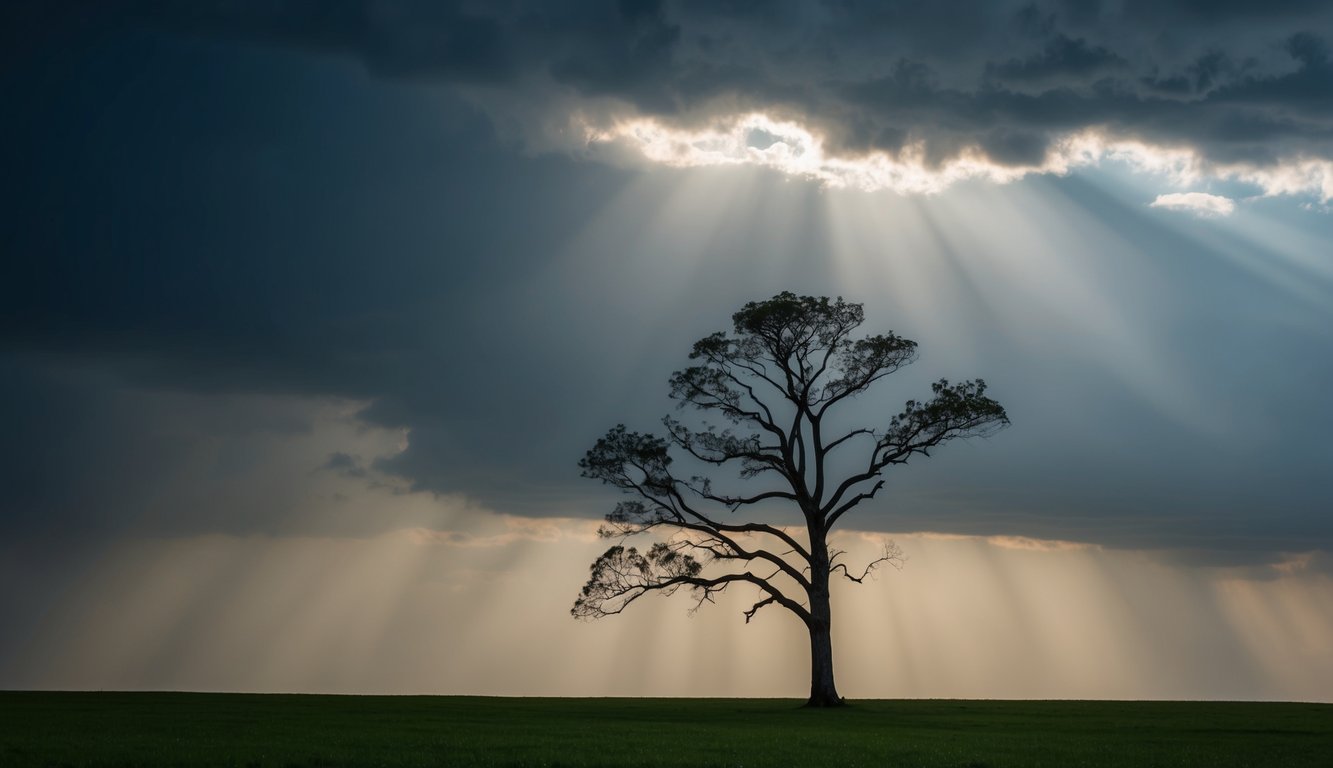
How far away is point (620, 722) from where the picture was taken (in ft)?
149

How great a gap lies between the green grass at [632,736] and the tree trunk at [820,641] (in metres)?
1.58

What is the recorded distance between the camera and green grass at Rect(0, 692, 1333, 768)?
96.6 feet

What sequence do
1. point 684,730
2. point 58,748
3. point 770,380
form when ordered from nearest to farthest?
point 58,748, point 684,730, point 770,380

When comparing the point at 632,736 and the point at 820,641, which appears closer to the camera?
the point at 632,736

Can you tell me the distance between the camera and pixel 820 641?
2270 inches

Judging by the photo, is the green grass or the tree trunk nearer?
the green grass

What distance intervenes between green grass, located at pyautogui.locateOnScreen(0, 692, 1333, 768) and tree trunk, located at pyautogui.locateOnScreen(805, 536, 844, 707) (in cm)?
158

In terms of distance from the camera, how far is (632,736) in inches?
1444

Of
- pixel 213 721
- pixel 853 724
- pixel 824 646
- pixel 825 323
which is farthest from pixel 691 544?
pixel 213 721

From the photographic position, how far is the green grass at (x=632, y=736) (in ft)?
96.6

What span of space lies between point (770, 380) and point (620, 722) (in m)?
22.0

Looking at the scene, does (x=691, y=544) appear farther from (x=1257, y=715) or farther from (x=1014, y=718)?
(x=1257, y=715)

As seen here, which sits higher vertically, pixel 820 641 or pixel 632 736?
pixel 820 641

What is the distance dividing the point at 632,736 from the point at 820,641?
22685mm
